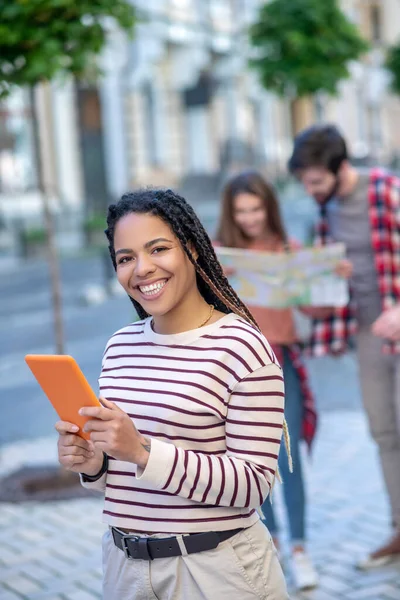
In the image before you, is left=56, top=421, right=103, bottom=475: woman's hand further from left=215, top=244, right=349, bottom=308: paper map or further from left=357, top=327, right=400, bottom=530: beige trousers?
left=357, top=327, right=400, bottom=530: beige trousers

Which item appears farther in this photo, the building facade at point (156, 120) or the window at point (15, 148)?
the building facade at point (156, 120)

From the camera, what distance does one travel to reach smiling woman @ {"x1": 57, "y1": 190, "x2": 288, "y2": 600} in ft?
7.09

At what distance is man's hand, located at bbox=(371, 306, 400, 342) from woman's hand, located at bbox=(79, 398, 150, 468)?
224 cm

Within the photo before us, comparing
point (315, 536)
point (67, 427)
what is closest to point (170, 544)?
point (67, 427)

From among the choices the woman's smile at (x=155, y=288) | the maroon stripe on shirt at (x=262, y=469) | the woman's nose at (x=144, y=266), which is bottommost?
the maroon stripe on shirt at (x=262, y=469)

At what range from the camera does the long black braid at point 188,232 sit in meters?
2.26

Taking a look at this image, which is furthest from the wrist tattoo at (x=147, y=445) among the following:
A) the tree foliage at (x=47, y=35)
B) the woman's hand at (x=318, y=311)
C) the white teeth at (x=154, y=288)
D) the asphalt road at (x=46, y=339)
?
the asphalt road at (x=46, y=339)

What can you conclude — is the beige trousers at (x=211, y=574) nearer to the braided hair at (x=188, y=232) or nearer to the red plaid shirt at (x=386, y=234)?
the braided hair at (x=188, y=232)

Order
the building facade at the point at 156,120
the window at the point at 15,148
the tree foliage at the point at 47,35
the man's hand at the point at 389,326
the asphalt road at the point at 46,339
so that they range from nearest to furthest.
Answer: the man's hand at the point at 389,326
the tree foliage at the point at 47,35
the asphalt road at the point at 46,339
the window at the point at 15,148
the building facade at the point at 156,120

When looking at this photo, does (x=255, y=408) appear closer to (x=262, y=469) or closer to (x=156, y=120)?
(x=262, y=469)

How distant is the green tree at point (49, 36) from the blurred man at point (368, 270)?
7.74 ft

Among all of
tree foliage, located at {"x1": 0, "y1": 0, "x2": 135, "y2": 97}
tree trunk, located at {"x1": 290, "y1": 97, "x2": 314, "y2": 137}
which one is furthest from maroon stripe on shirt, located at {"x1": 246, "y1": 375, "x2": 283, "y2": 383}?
tree trunk, located at {"x1": 290, "y1": 97, "x2": 314, "y2": 137}

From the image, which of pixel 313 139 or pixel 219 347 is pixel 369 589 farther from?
pixel 219 347

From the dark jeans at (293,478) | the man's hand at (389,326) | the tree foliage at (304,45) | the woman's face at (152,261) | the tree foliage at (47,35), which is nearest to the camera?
the woman's face at (152,261)
